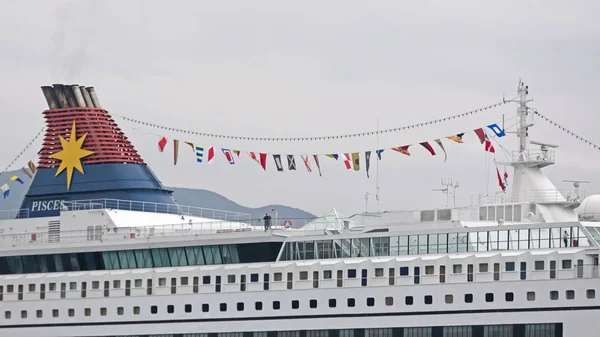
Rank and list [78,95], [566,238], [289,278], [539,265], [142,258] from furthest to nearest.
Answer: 1. [78,95]
2. [142,258]
3. [289,278]
4. [566,238]
5. [539,265]

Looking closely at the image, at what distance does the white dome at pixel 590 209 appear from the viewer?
54781 millimetres

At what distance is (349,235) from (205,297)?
6.68m

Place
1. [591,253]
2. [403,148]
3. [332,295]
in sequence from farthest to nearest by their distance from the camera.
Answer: [403,148], [332,295], [591,253]

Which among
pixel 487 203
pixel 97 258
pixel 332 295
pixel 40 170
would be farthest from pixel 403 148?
pixel 40 170

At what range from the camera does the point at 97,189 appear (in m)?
62.9

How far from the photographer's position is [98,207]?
63.2 metres

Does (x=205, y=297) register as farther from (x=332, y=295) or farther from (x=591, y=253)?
(x=591, y=253)

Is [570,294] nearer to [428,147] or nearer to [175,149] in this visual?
[428,147]

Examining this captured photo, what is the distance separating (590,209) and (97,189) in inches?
913

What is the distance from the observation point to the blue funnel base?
206 ft

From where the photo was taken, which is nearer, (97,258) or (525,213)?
(525,213)

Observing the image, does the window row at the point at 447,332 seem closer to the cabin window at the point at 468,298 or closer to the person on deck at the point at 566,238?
the cabin window at the point at 468,298

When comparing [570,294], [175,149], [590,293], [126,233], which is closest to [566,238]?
[570,294]

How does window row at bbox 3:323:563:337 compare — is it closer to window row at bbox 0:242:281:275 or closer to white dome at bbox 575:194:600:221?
window row at bbox 0:242:281:275
